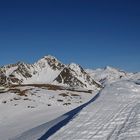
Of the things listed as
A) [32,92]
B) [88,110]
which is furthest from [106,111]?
[32,92]

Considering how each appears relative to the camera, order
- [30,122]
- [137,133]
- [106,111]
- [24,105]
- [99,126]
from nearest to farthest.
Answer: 1. [137,133]
2. [99,126]
3. [106,111]
4. [30,122]
5. [24,105]

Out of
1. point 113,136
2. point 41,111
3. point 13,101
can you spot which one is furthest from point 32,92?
point 113,136

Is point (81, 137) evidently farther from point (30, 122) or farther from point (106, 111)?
point (30, 122)

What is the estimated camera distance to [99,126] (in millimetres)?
14742

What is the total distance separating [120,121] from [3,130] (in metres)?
13.2

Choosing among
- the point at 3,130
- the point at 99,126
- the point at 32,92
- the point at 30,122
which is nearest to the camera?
the point at 99,126

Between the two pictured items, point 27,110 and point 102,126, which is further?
point 27,110

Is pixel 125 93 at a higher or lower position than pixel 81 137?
higher

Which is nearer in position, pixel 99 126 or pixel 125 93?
pixel 99 126

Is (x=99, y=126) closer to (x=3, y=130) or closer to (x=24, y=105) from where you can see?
(x=3, y=130)

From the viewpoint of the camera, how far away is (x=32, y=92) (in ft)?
159

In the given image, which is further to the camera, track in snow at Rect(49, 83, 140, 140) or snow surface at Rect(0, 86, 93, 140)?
snow surface at Rect(0, 86, 93, 140)

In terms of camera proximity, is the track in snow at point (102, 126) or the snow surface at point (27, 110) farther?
the snow surface at point (27, 110)

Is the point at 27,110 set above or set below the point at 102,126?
above
